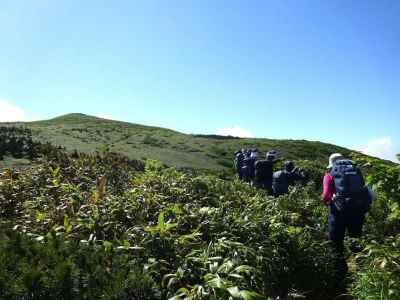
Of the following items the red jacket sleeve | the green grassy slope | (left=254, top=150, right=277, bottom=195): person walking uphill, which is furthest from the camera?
the green grassy slope

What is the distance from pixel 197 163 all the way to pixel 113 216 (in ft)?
59.2

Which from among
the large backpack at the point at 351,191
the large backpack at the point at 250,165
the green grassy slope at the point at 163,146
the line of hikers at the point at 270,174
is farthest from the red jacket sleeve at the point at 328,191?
the green grassy slope at the point at 163,146

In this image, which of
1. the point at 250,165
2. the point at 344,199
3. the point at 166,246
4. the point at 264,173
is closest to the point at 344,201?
the point at 344,199

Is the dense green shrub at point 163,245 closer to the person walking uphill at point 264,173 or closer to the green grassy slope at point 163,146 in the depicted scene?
the person walking uphill at point 264,173

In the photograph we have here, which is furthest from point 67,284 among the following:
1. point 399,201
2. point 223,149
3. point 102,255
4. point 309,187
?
point 223,149

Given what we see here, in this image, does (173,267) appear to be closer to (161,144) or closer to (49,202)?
(49,202)

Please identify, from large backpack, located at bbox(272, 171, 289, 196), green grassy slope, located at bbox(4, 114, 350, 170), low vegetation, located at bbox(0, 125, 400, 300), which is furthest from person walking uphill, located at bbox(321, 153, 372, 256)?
green grassy slope, located at bbox(4, 114, 350, 170)

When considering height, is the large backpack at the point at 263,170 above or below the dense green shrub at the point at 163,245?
above

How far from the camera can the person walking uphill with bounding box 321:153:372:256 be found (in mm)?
7676

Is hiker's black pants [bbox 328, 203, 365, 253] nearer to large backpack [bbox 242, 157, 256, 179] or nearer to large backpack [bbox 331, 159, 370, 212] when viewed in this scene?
large backpack [bbox 331, 159, 370, 212]

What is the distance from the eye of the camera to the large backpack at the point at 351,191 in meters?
7.67

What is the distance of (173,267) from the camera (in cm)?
544

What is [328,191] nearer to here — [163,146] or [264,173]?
[264,173]

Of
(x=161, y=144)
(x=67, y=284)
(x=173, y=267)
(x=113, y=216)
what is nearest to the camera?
(x=67, y=284)
